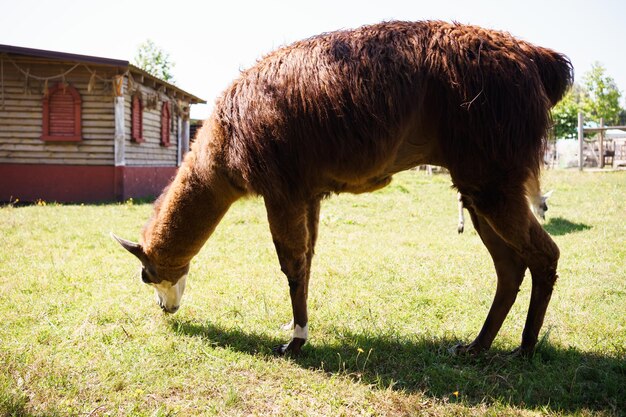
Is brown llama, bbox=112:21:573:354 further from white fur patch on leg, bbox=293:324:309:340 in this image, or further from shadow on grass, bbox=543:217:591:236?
shadow on grass, bbox=543:217:591:236

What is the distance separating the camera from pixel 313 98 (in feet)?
11.3

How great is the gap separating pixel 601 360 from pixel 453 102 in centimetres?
213

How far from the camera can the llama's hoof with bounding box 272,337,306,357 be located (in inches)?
150

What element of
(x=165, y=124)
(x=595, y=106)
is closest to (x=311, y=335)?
(x=165, y=124)

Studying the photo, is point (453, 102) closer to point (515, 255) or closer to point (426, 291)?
point (515, 255)

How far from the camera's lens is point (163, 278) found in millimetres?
4387

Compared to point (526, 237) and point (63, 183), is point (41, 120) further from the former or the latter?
point (526, 237)

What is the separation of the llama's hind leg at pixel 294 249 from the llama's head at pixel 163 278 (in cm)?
115

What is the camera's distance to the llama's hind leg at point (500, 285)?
3.72m

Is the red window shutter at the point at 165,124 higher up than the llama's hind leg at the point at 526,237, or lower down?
higher up

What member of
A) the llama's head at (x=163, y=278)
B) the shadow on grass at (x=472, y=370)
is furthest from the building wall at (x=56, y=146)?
the shadow on grass at (x=472, y=370)

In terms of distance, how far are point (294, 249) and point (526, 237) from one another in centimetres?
164

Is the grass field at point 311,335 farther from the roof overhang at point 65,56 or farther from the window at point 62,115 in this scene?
the window at point 62,115

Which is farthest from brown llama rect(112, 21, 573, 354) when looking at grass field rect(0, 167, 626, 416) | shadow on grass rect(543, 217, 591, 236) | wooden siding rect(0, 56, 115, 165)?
wooden siding rect(0, 56, 115, 165)
